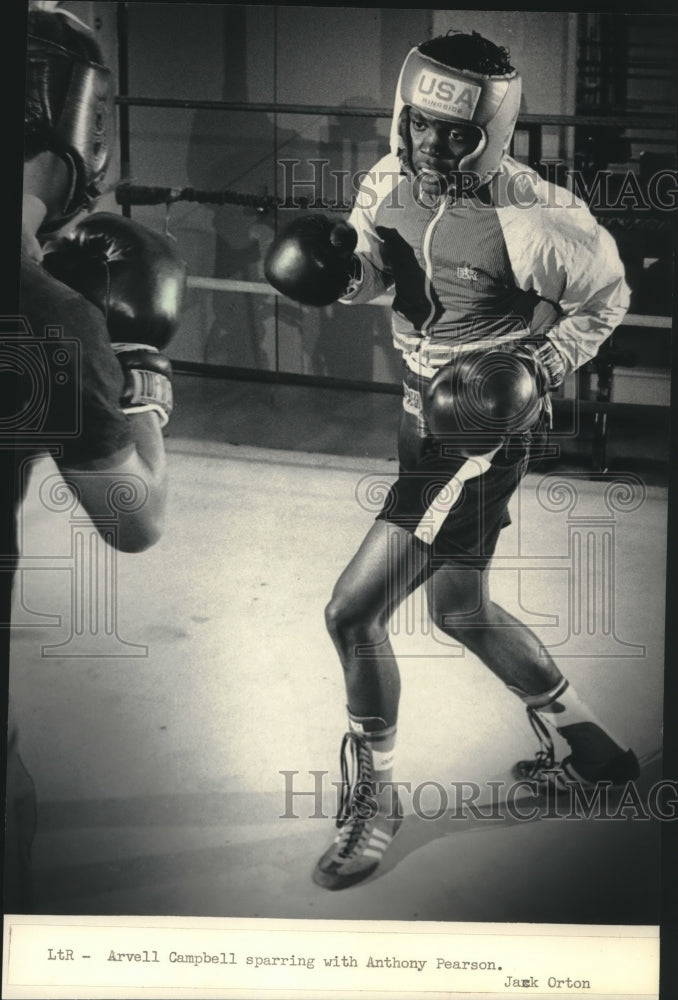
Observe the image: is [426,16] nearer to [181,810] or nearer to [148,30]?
[148,30]

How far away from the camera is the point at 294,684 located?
250 cm

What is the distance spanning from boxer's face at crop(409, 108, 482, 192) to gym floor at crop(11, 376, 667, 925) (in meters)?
0.45

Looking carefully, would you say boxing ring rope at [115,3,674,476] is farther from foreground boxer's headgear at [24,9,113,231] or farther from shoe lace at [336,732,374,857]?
shoe lace at [336,732,374,857]

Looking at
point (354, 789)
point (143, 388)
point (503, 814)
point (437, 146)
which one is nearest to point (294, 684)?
point (354, 789)

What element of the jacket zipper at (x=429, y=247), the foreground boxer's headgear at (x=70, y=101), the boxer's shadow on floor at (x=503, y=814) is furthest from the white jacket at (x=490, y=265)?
the boxer's shadow on floor at (x=503, y=814)

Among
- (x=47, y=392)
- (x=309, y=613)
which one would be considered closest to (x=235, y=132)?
(x=47, y=392)

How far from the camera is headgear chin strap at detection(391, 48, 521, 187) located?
239 cm

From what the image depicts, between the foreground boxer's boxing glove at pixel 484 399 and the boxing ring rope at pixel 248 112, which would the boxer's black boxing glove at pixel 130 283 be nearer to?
the boxing ring rope at pixel 248 112

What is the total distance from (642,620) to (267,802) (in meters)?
0.84

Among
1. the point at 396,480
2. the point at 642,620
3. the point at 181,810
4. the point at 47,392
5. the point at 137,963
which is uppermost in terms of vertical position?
the point at 47,392

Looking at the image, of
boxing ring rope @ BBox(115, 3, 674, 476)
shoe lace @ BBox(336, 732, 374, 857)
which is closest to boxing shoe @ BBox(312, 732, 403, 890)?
shoe lace @ BBox(336, 732, 374, 857)

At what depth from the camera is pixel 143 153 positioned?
246cm

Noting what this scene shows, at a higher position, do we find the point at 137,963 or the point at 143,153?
the point at 143,153

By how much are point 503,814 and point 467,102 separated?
4.61ft
